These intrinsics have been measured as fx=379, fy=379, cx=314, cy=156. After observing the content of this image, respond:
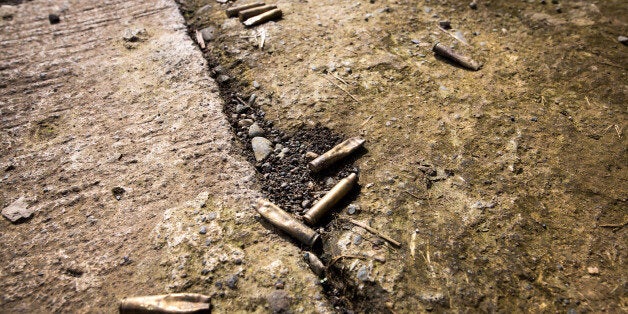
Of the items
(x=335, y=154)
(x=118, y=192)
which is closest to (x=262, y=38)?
(x=335, y=154)

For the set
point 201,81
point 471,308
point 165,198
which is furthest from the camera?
point 201,81

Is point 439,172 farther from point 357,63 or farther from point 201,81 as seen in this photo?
point 201,81

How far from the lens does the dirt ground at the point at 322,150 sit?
212cm

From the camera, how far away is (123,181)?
2.63 m

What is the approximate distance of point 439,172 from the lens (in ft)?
8.55

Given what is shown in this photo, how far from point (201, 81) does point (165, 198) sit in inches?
48.5

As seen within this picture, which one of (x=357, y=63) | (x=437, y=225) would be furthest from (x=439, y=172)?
(x=357, y=63)

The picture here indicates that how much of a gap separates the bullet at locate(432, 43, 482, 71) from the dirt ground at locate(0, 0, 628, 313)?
0.08m

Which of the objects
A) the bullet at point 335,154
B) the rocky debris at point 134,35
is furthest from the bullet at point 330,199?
the rocky debris at point 134,35

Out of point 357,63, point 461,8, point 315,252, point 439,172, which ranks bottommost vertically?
point 315,252

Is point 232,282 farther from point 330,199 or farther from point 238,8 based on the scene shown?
point 238,8

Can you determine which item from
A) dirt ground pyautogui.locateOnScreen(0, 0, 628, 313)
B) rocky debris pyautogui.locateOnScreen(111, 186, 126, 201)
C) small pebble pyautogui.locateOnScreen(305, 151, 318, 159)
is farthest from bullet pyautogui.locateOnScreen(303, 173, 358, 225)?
rocky debris pyautogui.locateOnScreen(111, 186, 126, 201)

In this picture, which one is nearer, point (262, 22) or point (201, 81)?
point (201, 81)

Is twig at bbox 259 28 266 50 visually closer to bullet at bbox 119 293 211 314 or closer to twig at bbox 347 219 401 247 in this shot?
twig at bbox 347 219 401 247
